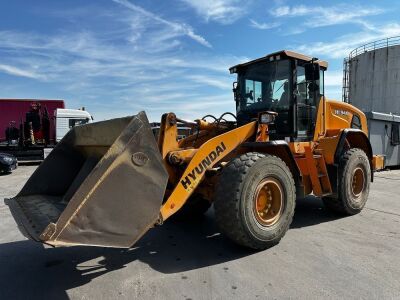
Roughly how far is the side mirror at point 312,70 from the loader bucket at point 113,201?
9.82 ft

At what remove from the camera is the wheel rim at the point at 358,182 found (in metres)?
6.83

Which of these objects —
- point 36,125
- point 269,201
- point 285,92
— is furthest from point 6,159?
point 269,201

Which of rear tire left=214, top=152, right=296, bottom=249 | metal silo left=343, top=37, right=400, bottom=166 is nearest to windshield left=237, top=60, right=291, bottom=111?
rear tire left=214, top=152, right=296, bottom=249

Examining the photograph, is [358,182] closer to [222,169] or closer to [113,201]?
[222,169]

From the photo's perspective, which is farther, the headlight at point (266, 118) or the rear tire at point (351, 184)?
the rear tire at point (351, 184)

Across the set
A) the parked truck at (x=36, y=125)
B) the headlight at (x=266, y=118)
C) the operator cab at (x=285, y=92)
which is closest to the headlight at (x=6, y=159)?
the parked truck at (x=36, y=125)

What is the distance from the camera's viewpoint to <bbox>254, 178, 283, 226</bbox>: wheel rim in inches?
187

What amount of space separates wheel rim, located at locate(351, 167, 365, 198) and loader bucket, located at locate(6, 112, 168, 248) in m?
4.41

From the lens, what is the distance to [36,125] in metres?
18.5

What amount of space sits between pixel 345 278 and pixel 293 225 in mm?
2063

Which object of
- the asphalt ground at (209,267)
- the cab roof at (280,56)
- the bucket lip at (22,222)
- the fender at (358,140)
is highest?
the cab roof at (280,56)

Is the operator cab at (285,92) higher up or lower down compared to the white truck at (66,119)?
higher up

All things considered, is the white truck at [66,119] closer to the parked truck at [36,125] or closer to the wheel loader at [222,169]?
the parked truck at [36,125]

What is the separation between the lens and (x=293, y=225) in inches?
232
